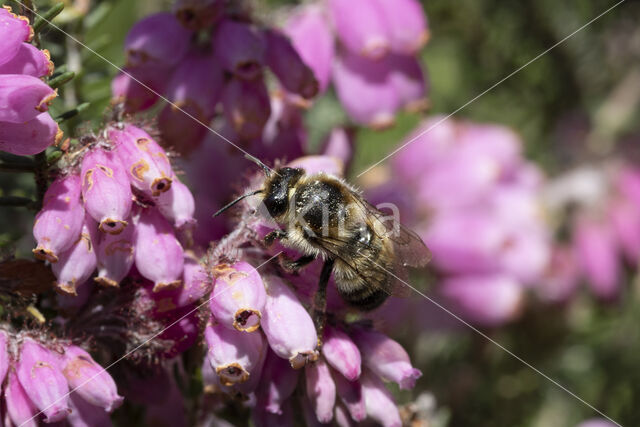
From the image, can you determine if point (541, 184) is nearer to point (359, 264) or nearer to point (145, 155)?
point (359, 264)

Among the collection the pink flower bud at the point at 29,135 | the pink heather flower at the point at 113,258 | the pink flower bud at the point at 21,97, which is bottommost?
the pink heather flower at the point at 113,258

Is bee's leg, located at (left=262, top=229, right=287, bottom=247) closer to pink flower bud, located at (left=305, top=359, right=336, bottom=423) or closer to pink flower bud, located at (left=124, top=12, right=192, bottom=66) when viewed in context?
pink flower bud, located at (left=305, top=359, right=336, bottom=423)

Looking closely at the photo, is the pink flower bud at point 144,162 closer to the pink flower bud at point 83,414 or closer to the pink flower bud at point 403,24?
the pink flower bud at point 83,414

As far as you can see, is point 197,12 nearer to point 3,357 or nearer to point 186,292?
point 186,292

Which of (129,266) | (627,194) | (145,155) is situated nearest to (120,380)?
(129,266)

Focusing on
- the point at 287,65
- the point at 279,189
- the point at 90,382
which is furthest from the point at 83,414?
the point at 287,65

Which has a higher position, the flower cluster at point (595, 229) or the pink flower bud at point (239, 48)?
the pink flower bud at point (239, 48)


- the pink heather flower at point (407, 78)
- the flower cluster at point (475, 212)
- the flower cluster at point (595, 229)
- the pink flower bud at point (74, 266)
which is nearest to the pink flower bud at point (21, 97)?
the pink flower bud at point (74, 266)

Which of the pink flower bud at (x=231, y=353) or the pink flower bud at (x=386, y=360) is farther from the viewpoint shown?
the pink flower bud at (x=386, y=360)
